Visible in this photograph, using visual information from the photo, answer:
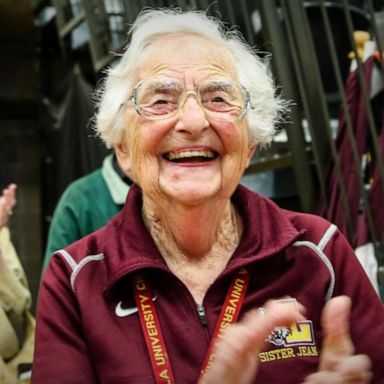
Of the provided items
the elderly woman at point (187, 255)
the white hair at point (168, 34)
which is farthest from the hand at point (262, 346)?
the white hair at point (168, 34)

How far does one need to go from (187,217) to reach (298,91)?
112cm

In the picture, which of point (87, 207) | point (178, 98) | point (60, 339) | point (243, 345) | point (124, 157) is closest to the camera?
point (243, 345)

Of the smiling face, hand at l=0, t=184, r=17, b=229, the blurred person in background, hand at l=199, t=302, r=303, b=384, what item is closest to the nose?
the smiling face

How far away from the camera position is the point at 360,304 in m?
1.30

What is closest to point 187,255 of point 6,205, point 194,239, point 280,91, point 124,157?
point 194,239

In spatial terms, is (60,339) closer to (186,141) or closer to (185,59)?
(186,141)

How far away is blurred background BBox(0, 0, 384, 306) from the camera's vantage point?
2104 mm

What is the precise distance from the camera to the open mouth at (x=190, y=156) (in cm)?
132

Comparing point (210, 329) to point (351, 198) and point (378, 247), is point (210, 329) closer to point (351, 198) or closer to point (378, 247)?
point (378, 247)

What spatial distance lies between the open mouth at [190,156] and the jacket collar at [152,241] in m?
0.18

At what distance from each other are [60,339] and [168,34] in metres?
0.70

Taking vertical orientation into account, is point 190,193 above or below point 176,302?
above

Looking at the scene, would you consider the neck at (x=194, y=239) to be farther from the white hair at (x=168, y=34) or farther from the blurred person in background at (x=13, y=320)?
the blurred person in background at (x=13, y=320)

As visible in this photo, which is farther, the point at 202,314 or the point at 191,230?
the point at 191,230
